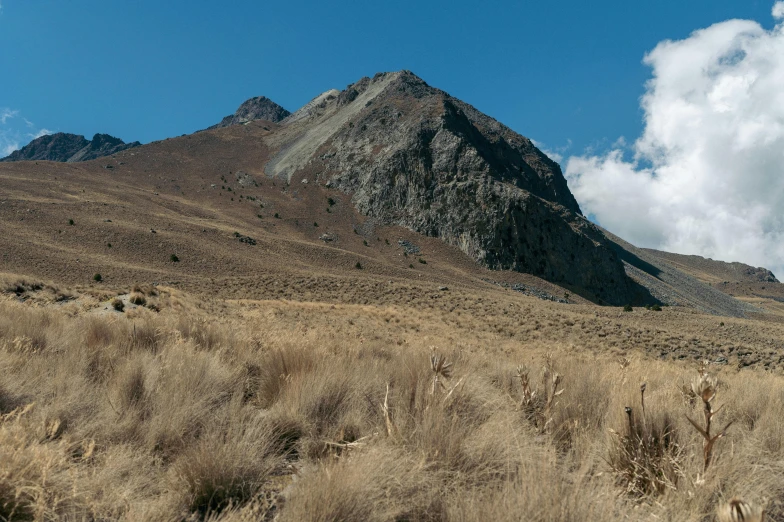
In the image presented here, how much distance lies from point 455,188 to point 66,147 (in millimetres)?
196427

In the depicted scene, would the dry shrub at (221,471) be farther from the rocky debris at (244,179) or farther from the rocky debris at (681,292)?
the rocky debris at (244,179)

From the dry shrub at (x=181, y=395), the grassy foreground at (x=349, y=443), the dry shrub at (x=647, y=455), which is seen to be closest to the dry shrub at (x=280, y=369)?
the grassy foreground at (x=349, y=443)

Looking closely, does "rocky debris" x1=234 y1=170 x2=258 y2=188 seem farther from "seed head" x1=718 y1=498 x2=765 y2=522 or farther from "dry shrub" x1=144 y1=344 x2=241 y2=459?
"seed head" x1=718 y1=498 x2=765 y2=522

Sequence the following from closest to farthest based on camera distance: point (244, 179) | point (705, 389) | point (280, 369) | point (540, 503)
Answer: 1. point (540, 503)
2. point (705, 389)
3. point (280, 369)
4. point (244, 179)

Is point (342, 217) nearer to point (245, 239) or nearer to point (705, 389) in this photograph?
point (245, 239)

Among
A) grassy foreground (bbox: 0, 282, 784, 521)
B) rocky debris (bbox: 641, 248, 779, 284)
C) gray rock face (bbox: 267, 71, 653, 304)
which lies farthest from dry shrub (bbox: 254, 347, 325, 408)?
rocky debris (bbox: 641, 248, 779, 284)

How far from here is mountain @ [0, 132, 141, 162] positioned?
176 meters

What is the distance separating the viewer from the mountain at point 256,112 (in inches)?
7160

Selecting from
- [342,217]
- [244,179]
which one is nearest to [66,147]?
[244,179]

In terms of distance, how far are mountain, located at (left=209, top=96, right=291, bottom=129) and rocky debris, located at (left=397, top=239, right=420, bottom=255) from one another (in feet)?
457

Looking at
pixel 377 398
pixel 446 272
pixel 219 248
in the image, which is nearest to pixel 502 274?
pixel 446 272

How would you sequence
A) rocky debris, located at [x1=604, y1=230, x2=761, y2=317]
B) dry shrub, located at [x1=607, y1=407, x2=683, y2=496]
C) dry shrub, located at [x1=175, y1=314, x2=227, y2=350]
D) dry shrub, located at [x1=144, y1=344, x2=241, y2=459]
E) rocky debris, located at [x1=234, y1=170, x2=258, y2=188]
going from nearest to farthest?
dry shrub, located at [x1=607, y1=407, x2=683, y2=496] < dry shrub, located at [x1=144, y1=344, x2=241, y2=459] < dry shrub, located at [x1=175, y1=314, x2=227, y2=350] < rocky debris, located at [x1=604, y1=230, x2=761, y2=317] < rocky debris, located at [x1=234, y1=170, x2=258, y2=188]

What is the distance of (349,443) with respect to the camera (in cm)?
292

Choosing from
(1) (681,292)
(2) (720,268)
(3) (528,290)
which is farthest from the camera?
(2) (720,268)
